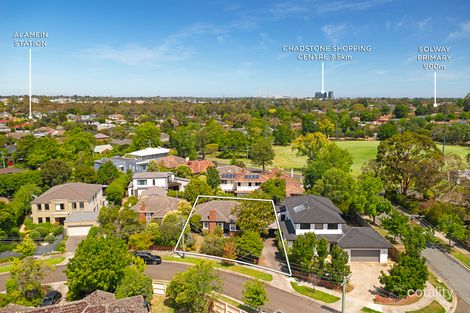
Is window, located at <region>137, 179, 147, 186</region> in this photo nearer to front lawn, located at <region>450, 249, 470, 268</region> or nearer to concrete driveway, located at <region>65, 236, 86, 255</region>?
concrete driveway, located at <region>65, 236, 86, 255</region>

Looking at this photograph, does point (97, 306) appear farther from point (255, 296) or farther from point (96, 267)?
point (255, 296)

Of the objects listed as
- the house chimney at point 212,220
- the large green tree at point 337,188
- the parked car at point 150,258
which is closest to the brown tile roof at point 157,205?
the house chimney at point 212,220

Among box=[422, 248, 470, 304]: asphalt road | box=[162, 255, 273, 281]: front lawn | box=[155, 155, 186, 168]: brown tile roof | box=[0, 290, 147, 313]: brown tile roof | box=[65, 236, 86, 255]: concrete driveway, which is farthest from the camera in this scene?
box=[155, 155, 186, 168]: brown tile roof

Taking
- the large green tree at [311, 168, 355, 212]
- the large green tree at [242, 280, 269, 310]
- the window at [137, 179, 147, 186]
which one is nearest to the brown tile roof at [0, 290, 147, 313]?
the large green tree at [242, 280, 269, 310]

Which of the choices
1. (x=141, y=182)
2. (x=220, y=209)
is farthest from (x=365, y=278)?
(x=141, y=182)

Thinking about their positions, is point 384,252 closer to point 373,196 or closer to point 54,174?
point 373,196

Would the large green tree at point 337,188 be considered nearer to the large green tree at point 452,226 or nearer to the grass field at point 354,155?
the large green tree at point 452,226
